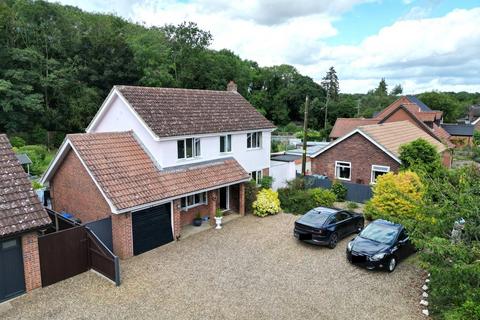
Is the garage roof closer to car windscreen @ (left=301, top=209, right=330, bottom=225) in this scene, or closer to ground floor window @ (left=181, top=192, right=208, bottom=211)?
ground floor window @ (left=181, top=192, right=208, bottom=211)

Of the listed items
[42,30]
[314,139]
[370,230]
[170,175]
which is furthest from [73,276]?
[314,139]

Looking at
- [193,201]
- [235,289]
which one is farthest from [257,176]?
[235,289]

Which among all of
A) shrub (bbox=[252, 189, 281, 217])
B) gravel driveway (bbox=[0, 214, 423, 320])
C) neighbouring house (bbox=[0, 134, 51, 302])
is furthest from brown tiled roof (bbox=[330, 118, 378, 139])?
neighbouring house (bbox=[0, 134, 51, 302])

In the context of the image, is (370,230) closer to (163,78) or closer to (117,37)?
(163,78)

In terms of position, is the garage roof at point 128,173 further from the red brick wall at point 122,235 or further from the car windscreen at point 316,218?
the car windscreen at point 316,218

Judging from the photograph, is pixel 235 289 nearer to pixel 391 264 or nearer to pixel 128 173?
pixel 391 264
